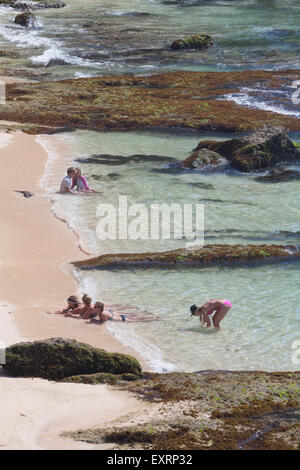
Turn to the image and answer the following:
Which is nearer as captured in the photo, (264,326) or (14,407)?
(14,407)

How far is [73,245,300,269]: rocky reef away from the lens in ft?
61.8

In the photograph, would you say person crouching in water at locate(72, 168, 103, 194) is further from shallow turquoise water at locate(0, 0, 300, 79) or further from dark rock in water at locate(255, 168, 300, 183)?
shallow turquoise water at locate(0, 0, 300, 79)

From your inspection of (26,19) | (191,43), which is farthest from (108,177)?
(26,19)

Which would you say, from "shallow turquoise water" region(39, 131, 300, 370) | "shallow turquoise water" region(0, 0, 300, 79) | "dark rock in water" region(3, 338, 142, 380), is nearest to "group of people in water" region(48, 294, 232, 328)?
"shallow turquoise water" region(39, 131, 300, 370)

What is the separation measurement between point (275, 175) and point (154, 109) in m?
9.48

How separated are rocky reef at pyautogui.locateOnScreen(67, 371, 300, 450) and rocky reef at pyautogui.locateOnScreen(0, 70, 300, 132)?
70.5 feet

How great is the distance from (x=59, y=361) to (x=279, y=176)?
16781mm

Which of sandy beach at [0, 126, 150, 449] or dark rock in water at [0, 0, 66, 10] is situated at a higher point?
dark rock in water at [0, 0, 66, 10]

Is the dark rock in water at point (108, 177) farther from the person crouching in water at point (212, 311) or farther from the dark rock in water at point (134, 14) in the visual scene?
the dark rock in water at point (134, 14)

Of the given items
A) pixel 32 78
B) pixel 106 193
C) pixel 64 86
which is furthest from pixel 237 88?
pixel 106 193

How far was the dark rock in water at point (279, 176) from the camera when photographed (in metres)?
26.8

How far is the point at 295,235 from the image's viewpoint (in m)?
21.2

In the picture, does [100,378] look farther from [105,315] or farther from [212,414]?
[105,315]

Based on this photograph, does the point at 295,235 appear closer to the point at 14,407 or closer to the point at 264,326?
the point at 264,326
